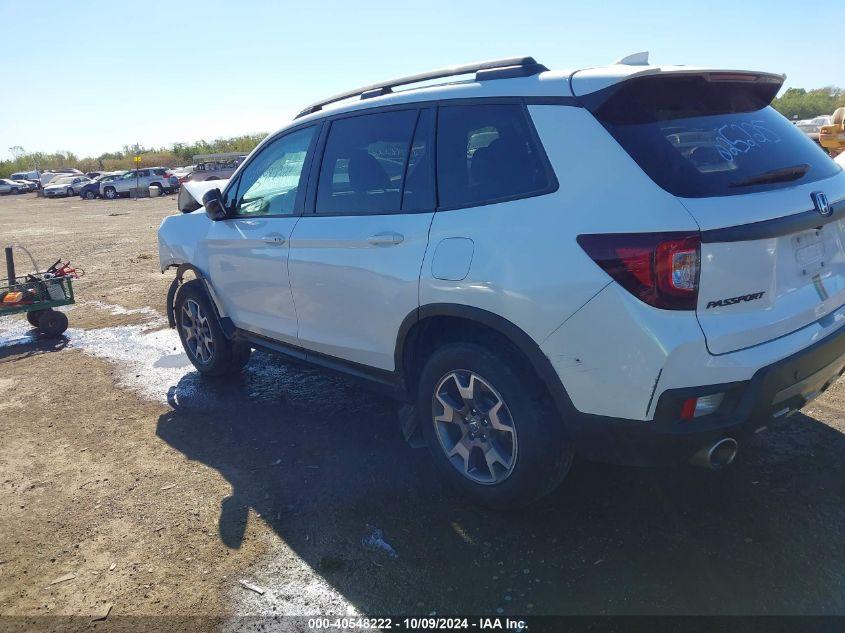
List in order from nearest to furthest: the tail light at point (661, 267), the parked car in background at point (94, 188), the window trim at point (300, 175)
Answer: the tail light at point (661, 267), the window trim at point (300, 175), the parked car in background at point (94, 188)

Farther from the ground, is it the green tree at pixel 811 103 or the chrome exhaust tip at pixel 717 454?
the green tree at pixel 811 103

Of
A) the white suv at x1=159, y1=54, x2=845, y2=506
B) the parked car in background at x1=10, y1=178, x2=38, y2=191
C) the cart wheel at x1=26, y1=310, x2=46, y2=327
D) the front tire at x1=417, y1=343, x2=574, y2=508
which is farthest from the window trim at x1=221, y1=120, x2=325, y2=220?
the parked car in background at x1=10, y1=178, x2=38, y2=191

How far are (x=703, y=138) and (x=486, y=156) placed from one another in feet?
3.09

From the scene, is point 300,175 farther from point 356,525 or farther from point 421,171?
point 356,525

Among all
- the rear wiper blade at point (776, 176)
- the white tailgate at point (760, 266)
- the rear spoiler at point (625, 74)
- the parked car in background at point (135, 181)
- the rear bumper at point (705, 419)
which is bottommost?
Answer: the parked car in background at point (135, 181)

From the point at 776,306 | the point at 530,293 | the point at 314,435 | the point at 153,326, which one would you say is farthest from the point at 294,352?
the point at 153,326

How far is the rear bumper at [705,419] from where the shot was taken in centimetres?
252

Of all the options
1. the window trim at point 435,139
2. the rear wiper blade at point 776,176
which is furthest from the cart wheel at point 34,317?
the rear wiper blade at point 776,176

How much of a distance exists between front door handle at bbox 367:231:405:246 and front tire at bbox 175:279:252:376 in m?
2.07

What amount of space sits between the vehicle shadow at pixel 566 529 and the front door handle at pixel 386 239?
1.34 metres

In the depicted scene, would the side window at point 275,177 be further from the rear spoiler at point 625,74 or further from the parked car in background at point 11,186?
the parked car in background at point 11,186

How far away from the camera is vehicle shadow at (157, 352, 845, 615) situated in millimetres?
2682

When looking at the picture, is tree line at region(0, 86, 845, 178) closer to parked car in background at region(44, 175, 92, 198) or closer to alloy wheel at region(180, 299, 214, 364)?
parked car in background at region(44, 175, 92, 198)

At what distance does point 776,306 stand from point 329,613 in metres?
2.21
